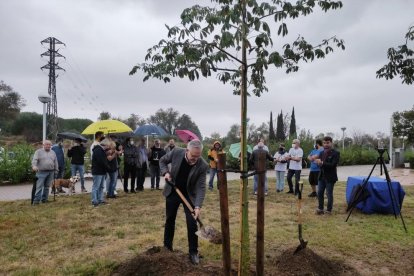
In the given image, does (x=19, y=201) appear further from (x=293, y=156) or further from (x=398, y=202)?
(x=398, y=202)

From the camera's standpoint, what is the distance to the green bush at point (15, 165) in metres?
15.1

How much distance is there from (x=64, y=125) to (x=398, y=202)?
53222 millimetres

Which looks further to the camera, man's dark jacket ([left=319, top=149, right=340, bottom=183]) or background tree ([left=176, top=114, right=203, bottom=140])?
background tree ([left=176, top=114, right=203, bottom=140])

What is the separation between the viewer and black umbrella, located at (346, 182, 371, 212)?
862cm

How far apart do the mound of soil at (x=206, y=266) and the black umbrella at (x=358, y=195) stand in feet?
12.2

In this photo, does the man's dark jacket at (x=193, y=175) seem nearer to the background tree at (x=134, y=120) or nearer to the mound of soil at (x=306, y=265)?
the mound of soil at (x=306, y=265)

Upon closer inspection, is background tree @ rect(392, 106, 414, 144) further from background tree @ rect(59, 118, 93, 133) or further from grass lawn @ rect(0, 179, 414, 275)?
background tree @ rect(59, 118, 93, 133)

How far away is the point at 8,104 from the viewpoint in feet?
165

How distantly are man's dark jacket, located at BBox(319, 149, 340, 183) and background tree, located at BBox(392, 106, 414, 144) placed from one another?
3091 cm

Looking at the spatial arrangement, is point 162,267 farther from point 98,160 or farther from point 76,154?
point 76,154

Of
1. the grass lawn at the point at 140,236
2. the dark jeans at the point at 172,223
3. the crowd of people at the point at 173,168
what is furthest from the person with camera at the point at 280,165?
the dark jeans at the point at 172,223

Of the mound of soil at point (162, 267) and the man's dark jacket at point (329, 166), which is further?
the man's dark jacket at point (329, 166)

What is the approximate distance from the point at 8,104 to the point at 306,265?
5339 cm

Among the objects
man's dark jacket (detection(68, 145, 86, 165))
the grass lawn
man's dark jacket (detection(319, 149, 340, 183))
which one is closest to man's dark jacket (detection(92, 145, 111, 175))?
the grass lawn
